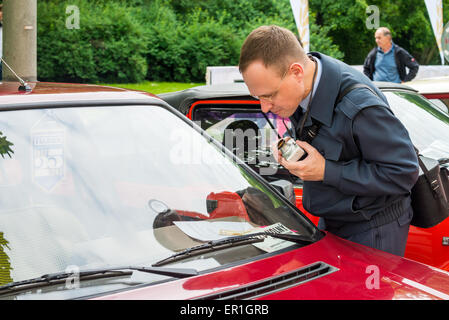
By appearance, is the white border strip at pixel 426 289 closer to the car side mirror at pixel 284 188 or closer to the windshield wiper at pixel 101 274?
the windshield wiper at pixel 101 274

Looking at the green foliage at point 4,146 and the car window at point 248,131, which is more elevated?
the green foliage at point 4,146

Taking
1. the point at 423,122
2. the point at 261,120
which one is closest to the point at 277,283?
the point at 261,120

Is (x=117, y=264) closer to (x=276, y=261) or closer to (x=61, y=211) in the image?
(x=61, y=211)

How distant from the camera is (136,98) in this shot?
94.1 inches

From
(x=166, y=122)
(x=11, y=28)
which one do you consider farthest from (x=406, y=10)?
(x=166, y=122)

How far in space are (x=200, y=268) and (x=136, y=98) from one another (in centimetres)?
93

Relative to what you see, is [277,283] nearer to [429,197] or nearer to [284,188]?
[284,188]

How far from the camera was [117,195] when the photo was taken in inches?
79.4

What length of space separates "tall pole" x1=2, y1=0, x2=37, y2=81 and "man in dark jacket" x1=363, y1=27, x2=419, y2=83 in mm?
5228

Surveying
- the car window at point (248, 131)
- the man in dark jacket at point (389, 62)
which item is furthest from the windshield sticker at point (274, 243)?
the man in dark jacket at point (389, 62)

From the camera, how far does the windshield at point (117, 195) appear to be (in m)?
1.83

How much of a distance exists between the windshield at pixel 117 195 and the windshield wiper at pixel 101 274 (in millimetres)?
35

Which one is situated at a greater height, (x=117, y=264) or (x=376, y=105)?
(x=376, y=105)
